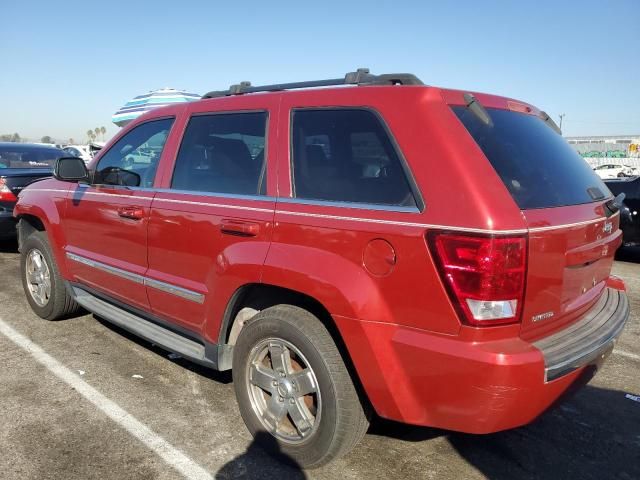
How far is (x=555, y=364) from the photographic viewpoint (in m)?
2.13

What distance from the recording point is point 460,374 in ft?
6.70

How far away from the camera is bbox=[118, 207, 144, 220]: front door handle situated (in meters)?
3.37

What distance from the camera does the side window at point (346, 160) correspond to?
2305 millimetres

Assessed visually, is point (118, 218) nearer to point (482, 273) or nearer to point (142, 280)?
point (142, 280)

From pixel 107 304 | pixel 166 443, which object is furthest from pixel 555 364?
pixel 107 304

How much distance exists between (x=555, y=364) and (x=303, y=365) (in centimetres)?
116

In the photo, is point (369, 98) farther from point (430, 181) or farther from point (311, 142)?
point (430, 181)

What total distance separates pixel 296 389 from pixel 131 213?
1.69m

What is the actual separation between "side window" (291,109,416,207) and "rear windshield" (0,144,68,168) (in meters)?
7.01

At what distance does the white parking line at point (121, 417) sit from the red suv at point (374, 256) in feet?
1.30

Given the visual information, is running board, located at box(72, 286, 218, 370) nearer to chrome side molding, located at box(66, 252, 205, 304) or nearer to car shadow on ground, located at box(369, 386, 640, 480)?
chrome side molding, located at box(66, 252, 205, 304)

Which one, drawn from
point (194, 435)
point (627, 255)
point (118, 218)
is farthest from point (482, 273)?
point (627, 255)

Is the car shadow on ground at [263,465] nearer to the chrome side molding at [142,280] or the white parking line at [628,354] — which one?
the chrome side molding at [142,280]

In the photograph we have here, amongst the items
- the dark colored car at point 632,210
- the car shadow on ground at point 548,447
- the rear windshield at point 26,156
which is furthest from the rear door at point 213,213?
the dark colored car at point 632,210
